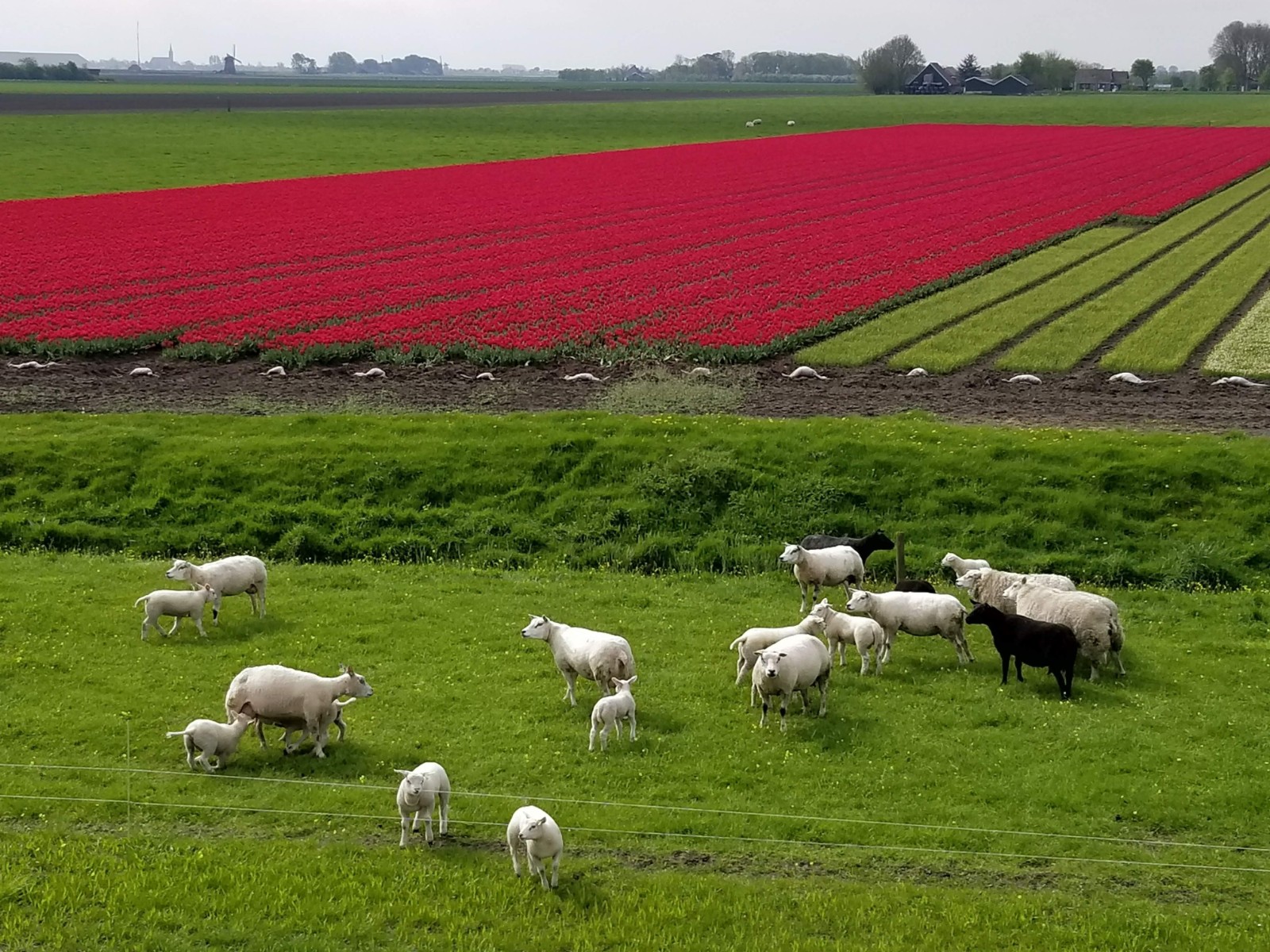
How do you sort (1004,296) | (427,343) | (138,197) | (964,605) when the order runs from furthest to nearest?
(138,197)
(1004,296)
(427,343)
(964,605)

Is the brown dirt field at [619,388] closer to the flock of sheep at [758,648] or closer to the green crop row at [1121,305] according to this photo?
the green crop row at [1121,305]

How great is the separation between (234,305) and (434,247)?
1354 centimetres

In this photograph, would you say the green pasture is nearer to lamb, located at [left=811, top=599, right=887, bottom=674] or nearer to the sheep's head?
the sheep's head

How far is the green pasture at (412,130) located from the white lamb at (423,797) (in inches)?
2621

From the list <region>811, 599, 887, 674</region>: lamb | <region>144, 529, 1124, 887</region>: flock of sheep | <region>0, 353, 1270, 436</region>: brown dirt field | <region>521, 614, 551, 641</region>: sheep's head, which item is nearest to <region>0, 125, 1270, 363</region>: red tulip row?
<region>0, 353, 1270, 436</region>: brown dirt field

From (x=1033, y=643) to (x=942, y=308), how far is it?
88.6 ft

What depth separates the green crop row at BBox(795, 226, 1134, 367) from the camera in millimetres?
36469

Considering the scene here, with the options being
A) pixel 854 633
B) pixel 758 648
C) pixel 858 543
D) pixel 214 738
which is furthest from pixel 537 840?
pixel 858 543

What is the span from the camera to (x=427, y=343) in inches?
1455

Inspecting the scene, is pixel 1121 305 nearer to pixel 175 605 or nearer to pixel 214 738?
pixel 175 605

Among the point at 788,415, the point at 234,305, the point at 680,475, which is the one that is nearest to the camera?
the point at 680,475

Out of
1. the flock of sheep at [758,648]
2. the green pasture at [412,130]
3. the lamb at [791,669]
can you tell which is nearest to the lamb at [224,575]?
the flock of sheep at [758,648]

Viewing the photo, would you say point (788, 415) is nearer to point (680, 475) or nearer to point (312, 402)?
point (680, 475)

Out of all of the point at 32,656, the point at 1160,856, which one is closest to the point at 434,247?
the point at 32,656
